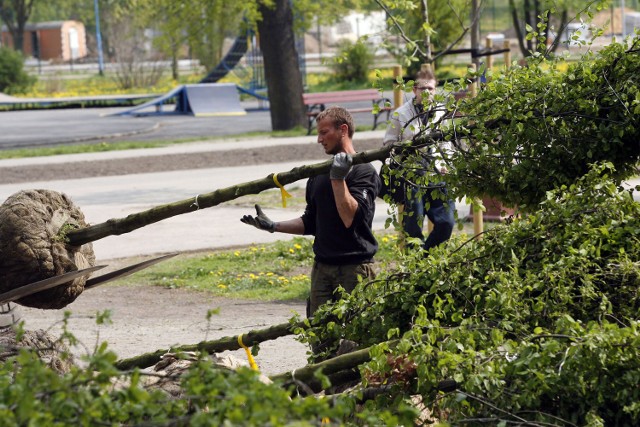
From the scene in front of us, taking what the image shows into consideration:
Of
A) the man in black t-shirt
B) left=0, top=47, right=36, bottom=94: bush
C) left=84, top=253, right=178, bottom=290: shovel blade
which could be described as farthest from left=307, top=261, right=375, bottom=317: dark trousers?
left=0, top=47, right=36, bottom=94: bush

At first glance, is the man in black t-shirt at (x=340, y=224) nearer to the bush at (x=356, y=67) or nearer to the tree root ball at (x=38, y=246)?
the tree root ball at (x=38, y=246)

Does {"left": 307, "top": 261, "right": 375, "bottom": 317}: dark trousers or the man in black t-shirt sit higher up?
the man in black t-shirt

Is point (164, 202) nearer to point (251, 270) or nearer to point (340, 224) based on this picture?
point (251, 270)

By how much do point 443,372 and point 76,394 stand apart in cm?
161

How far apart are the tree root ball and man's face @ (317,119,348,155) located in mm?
1454

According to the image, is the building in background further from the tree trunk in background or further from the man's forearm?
the man's forearm

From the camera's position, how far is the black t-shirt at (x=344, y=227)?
6344mm

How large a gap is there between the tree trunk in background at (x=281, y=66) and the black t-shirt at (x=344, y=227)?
13.3m

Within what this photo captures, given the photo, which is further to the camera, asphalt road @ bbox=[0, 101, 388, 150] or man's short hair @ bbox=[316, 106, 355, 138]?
asphalt road @ bbox=[0, 101, 388, 150]

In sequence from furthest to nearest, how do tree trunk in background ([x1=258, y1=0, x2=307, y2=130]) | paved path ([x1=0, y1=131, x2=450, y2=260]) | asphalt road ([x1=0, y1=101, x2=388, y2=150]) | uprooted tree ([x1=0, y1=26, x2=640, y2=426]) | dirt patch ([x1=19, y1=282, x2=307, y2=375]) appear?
asphalt road ([x1=0, y1=101, x2=388, y2=150]) < tree trunk in background ([x1=258, y1=0, x2=307, y2=130]) < paved path ([x1=0, y1=131, x2=450, y2=260]) < dirt patch ([x1=19, y1=282, x2=307, y2=375]) < uprooted tree ([x1=0, y1=26, x2=640, y2=426])

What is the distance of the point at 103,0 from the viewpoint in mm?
58219

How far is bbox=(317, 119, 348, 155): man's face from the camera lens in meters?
6.34

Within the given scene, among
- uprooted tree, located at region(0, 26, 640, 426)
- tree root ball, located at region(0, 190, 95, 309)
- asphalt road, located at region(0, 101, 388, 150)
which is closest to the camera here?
uprooted tree, located at region(0, 26, 640, 426)

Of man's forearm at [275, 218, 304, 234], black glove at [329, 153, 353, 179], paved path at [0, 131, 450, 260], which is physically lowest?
paved path at [0, 131, 450, 260]
